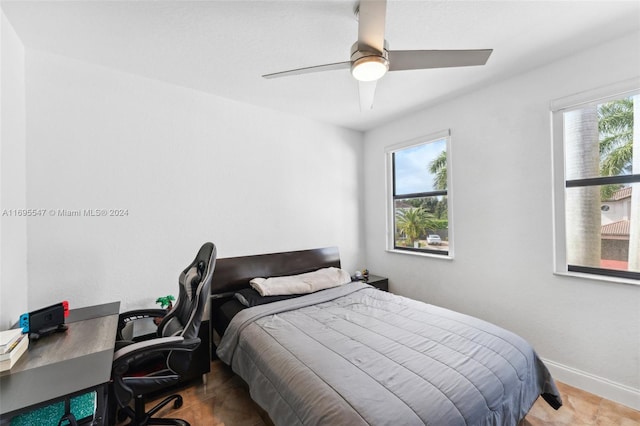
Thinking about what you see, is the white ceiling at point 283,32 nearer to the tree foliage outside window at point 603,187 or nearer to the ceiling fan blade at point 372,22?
the ceiling fan blade at point 372,22

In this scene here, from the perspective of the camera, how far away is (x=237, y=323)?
2.10m

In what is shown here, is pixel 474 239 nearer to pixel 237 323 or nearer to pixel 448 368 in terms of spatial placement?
pixel 448 368

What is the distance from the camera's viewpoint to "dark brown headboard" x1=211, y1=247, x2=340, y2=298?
269 centimetres

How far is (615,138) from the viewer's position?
6.68 feet

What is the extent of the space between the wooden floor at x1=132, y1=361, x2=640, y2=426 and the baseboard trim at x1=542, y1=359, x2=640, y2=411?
0.13 feet

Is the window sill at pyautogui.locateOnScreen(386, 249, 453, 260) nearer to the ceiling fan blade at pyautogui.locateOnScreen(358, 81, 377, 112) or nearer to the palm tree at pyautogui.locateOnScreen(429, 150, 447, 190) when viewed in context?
the palm tree at pyautogui.locateOnScreen(429, 150, 447, 190)

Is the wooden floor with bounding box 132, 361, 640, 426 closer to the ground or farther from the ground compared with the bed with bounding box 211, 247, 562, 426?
closer to the ground

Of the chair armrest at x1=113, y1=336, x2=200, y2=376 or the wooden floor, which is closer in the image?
the chair armrest at x1=113, y1=336, x2=200, y2=376

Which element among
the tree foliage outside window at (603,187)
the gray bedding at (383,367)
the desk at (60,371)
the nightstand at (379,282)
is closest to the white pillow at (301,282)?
the gray bedding at (383,367)

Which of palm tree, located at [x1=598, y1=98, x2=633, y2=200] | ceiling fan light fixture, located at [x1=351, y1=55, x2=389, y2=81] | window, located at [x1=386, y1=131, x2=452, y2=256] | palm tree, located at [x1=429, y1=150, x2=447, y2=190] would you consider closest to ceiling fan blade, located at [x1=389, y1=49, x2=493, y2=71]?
ceiling fan light fixture, located at [x1=351, y1=55, x2=389, y2=81]

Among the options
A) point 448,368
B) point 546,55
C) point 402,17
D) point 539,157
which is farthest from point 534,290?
point 402,17

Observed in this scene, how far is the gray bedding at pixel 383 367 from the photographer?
1.17 metres

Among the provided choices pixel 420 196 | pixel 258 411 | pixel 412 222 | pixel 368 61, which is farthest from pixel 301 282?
pixel 368 61

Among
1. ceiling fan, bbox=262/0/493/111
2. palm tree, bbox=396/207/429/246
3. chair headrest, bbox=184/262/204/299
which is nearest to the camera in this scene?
ceiling fan, bbox=262/0/493/111
